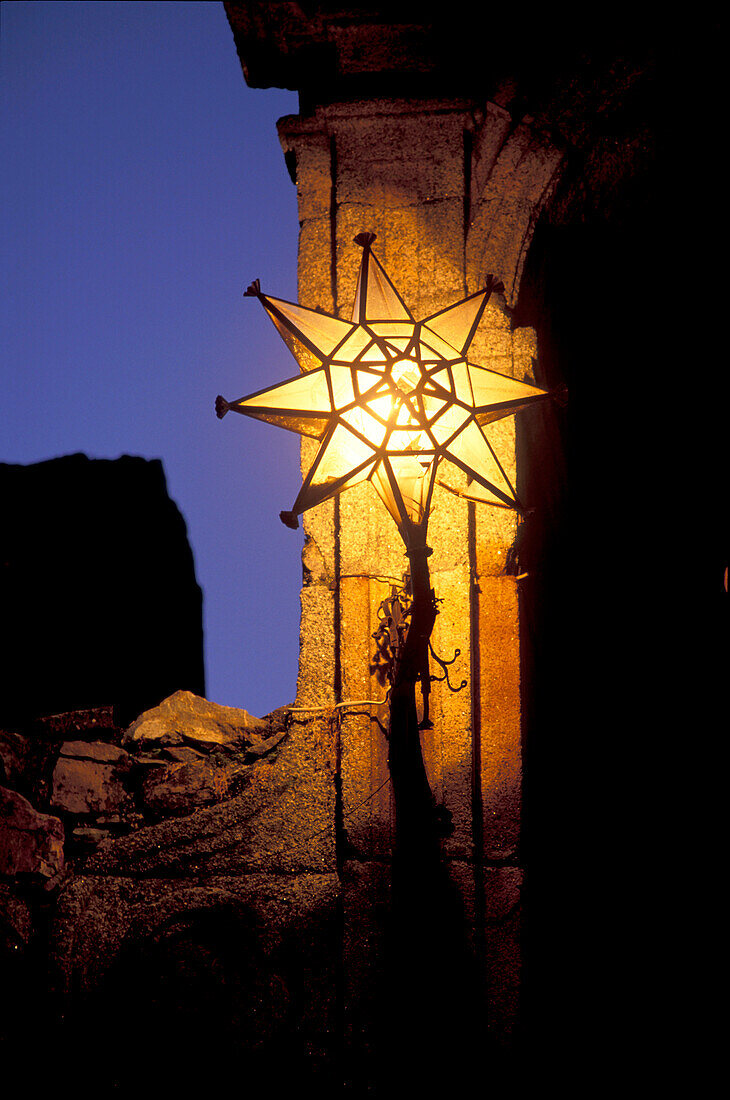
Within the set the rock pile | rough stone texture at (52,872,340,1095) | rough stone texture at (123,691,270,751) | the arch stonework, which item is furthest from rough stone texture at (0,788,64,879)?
the arch stonework

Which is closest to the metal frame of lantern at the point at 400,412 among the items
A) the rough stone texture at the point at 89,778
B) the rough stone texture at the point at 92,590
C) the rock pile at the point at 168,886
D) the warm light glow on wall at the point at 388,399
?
the warm light glow on wall at the point at 388,399

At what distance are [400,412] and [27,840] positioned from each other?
1.99 m

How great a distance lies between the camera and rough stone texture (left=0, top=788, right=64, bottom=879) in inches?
131

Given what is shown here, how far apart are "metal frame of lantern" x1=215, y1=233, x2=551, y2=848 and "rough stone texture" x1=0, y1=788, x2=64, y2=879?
1.24 metres

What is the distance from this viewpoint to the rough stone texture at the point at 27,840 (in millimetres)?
3334

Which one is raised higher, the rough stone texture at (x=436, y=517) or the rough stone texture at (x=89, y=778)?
the rough stone texture at (x=436, y=517)

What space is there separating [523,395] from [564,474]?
0.87 metres

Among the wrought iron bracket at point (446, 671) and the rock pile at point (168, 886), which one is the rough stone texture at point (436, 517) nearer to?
the wrought iron bracket at point (446, 671)

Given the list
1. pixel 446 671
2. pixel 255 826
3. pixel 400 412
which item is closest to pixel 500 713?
pixel 446 671

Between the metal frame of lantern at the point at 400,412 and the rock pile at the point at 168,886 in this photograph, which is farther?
the rock pile at the point at 168,886

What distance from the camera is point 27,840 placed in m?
3.37

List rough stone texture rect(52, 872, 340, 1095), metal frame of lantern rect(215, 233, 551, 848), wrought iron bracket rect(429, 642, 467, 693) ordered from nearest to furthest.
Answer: metal frame of lantern rect(215, 233, 551, 848) < rough stone texture rect(52, 872, 340, 1095) < wrought iron bracket rect(429, 642, 467, 693)

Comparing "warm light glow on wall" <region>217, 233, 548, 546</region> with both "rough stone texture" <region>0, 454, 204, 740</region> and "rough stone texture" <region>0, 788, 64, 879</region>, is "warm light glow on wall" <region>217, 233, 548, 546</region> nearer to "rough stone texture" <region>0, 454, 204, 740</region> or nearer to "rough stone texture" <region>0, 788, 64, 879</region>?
"rough stone texture" <region>0, 788, 64, 879</region>

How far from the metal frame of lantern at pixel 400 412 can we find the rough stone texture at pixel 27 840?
1.24 meters
